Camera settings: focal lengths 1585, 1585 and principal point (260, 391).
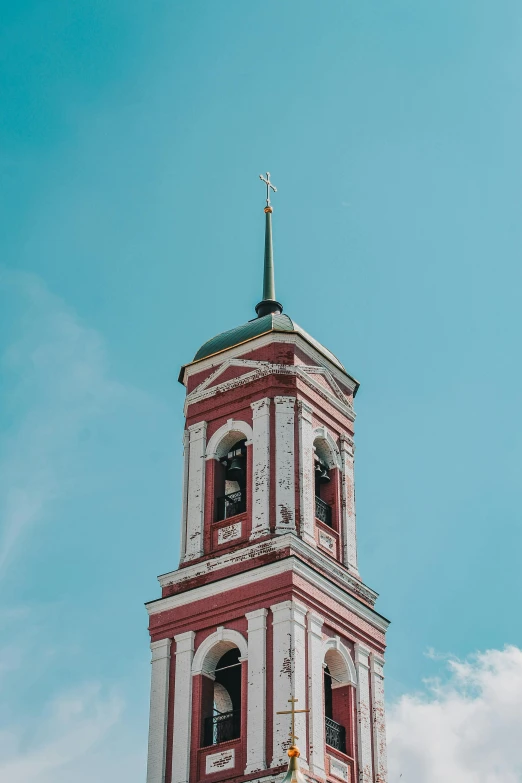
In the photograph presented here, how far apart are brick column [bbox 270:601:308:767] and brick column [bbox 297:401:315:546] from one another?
1.71m

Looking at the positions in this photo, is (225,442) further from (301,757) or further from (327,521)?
(301,757)

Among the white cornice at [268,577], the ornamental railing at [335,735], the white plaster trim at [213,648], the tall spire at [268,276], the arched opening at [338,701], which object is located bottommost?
the ornamental railing at [335,735]

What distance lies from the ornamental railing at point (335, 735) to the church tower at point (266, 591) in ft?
0.10

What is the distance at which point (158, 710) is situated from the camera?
28.1 meters

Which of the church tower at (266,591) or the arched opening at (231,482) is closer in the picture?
the church tower at (266,591)

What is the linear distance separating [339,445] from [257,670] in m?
5.89

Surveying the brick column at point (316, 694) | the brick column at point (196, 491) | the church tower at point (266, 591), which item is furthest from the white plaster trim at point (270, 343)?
the brick column at point (316, 694)

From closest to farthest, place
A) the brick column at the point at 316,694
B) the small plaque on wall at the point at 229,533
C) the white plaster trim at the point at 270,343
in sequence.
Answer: the brick column at the point at 316,694, the small plaque on wall at the point at 229,533, the white plaster trim at the point at 270,343

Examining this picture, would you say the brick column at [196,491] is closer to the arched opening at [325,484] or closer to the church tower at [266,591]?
the church tower at [266,591]

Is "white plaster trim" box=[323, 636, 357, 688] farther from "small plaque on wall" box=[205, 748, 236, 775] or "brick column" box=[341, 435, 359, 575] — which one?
"small plaque on wall" box=[205, 748, 236, 775]

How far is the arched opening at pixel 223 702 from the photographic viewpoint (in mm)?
27484

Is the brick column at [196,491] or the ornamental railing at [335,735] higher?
the brick column at [196,491]

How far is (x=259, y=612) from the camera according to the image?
27781 mm

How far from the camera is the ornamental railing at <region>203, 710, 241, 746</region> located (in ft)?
89.9
